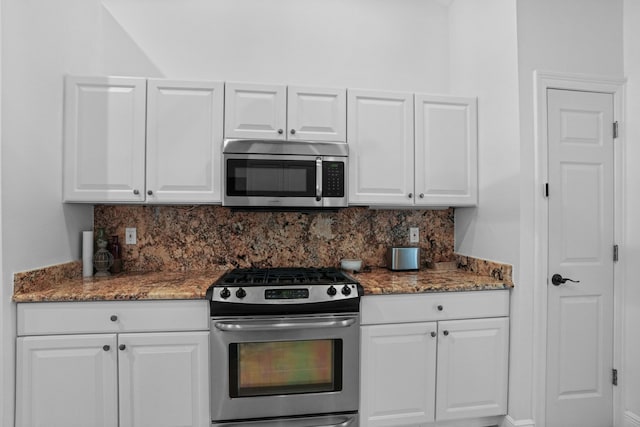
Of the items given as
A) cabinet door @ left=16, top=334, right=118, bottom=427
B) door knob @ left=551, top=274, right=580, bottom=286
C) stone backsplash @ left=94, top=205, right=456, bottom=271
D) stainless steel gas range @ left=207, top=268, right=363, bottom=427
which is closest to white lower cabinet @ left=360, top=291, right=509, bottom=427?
stainless steel gas range @ left=207, top=268, right=363, bottom=427

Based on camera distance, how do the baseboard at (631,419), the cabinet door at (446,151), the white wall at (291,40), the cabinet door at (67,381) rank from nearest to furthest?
the cabinet door at (67,381), the baseboard at (631,419), the cabinet door at (446,151), the white wall at (291,40)

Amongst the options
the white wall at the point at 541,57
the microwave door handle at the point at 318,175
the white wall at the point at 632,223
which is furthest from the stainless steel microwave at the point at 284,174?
the white wall at the point at 632,223

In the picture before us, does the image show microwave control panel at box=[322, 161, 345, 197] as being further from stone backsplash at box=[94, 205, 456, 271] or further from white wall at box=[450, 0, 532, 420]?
white wall at box=[450, 0, 532, 420]

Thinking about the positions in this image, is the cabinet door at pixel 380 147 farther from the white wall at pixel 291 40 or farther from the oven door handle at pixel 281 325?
the oven door handle at pixel 281 325

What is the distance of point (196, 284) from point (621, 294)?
8.91 ft

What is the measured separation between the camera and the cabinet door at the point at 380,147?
7.73 feet

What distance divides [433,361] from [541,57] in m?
2.00

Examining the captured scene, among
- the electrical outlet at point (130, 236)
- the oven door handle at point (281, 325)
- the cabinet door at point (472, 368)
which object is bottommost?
the cabinet door at point (472, 368)

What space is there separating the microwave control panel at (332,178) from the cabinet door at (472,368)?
1074mm

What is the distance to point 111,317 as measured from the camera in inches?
71.6

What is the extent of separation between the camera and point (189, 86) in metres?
2.21

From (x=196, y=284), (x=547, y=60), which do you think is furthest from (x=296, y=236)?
(x=547, y=60)

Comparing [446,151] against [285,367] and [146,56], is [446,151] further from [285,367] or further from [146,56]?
[146,56]

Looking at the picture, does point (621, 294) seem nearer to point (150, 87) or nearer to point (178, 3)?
point (150, 87)
